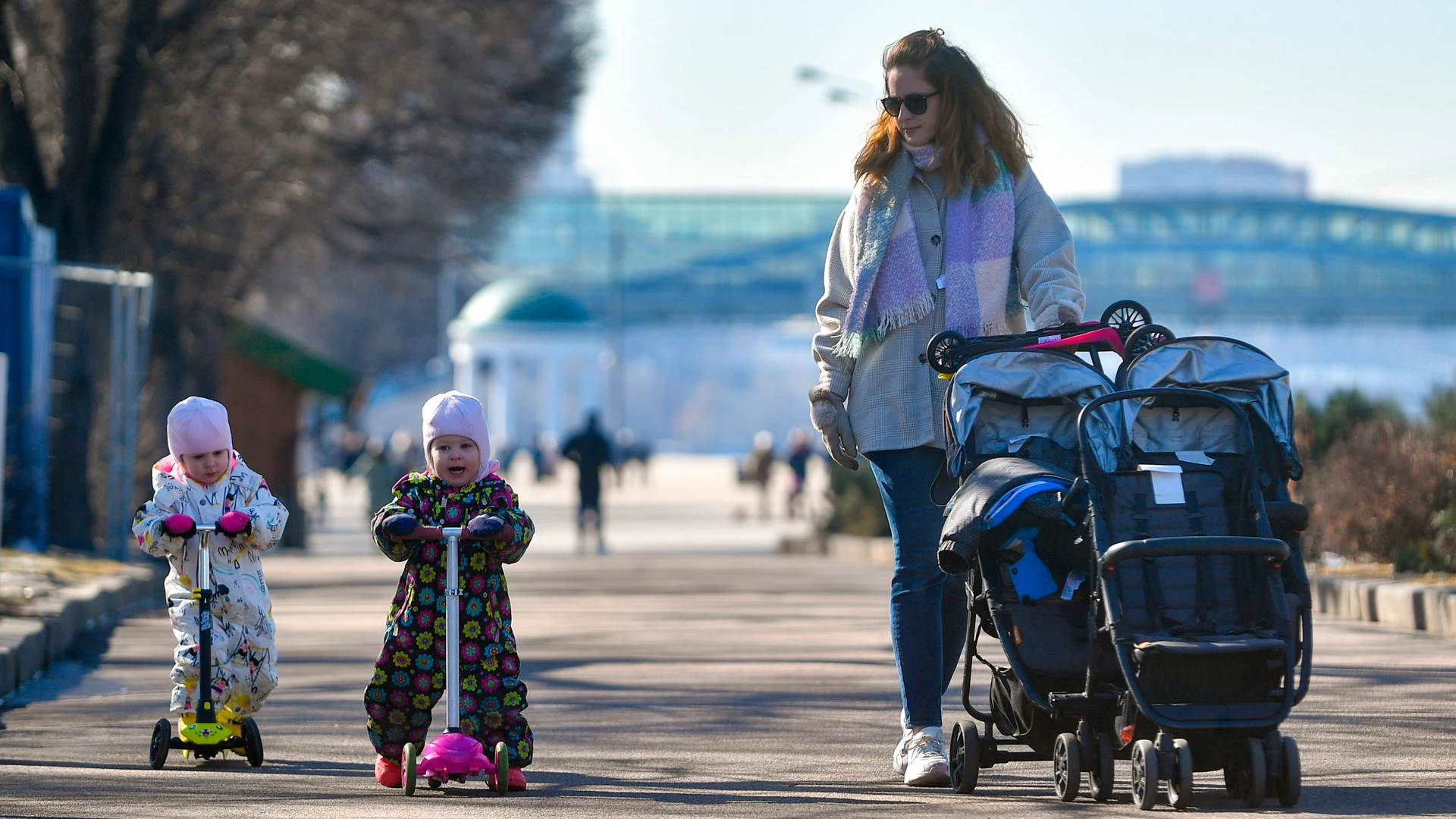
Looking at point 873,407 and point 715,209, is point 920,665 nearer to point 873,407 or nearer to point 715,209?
point 873,407

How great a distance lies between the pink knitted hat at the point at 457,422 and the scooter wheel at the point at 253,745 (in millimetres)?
1048

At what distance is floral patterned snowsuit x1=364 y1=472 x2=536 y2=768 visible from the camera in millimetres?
5676

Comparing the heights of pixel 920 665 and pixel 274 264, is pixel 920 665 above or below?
below

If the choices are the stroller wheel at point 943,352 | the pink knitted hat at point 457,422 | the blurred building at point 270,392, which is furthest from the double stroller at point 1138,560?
the blurred building at point 270,392

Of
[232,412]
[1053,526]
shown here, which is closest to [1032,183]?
[1053,526]

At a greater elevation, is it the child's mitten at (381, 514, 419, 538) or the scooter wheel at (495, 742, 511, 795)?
the child's mitten at (381, 514, 419, 538)

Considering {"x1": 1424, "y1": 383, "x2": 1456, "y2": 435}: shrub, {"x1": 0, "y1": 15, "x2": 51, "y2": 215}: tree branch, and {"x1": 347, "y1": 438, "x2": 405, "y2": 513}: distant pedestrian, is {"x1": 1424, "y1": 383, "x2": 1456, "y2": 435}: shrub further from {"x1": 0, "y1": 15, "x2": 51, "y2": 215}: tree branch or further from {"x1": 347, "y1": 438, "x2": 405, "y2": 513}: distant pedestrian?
{"x1": 347, "y1": 438, "x2": 405, "y2": 513}: distant pedestrian

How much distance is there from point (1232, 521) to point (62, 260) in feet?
45.7

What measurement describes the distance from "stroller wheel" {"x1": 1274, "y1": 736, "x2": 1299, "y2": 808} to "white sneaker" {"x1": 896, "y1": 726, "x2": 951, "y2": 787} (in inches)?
35.3

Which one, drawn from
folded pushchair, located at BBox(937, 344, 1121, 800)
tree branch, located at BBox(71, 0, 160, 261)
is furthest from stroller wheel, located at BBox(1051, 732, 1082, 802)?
tree branch, located at BBox(71, 0, 160, 261)

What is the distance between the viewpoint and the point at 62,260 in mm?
17422

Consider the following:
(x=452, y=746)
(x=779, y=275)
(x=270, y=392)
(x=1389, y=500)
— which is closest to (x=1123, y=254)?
(x=779, y=275)

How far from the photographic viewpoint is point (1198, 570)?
4926 millimetres

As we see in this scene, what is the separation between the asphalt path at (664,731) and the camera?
533 cm
